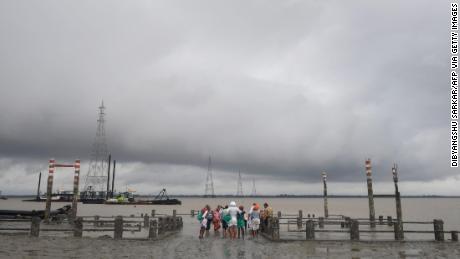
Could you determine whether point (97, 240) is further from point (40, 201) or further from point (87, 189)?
point (40, 201)

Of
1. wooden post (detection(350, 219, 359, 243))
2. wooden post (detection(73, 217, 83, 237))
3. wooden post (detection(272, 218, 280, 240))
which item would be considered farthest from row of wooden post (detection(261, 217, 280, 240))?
wooden post (detection(73, 217, 83, 237))

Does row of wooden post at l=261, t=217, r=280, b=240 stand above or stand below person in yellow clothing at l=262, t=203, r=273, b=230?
below

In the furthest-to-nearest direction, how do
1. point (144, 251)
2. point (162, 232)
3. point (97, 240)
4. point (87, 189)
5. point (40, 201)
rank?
point (40, 201) < point (87, 189) < point (162, 232) < point (97, 240) < point (144, 251)

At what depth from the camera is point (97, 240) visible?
70.0ft

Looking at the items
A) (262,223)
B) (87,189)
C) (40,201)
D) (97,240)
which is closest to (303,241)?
A: (262,223)

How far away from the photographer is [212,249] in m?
18.4

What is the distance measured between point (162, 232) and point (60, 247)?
6.62 meters

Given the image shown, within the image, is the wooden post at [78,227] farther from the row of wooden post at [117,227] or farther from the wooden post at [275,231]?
the wooden post at [275,231]

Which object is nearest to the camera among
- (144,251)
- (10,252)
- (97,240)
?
(10,252)

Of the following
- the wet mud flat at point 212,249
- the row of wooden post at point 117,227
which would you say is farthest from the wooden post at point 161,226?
the wet mud flat at point 212,249

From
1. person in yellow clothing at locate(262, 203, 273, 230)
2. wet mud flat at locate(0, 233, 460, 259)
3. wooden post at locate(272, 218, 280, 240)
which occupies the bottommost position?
→ wet mud flat at locate(0, 233, 460, 259)

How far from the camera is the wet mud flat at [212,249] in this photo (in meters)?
16.5

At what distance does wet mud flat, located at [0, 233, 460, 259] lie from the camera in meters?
16.5

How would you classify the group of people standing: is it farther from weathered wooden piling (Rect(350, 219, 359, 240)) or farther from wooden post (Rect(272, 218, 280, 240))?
weathered wooden piling (Rect(350, 219, 359, 240))
